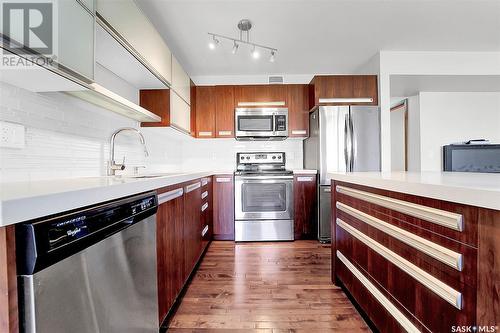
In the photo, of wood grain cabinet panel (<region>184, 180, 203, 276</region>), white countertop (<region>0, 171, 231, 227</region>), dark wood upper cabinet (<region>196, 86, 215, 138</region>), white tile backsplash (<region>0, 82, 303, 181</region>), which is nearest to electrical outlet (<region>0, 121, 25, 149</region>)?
white tile backsplash (<region>0, 82, 303, 181</region>)

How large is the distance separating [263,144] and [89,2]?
2725mm

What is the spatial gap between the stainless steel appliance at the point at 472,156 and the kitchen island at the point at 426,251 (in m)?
3.39

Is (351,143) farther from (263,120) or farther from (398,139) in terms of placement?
(398,139)

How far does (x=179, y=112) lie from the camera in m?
2.71

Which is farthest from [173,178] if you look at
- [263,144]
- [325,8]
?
[263,144]

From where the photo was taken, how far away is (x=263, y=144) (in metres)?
3.68

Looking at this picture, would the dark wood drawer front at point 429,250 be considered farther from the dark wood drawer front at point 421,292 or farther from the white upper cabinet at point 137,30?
the white upper cabinet at point 137,30

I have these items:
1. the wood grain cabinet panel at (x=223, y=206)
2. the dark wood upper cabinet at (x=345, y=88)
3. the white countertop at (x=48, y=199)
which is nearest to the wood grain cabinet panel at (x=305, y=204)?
the wood grain cabinet panel at (x=223, y=206)

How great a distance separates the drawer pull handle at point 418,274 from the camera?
0.76m

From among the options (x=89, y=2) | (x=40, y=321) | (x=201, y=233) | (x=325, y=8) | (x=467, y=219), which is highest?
(x=325, y=8)

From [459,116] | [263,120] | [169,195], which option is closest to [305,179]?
[263,120]

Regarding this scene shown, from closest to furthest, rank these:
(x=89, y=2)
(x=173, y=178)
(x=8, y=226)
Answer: (x=8, y=226), (x=89, y=2), (x=173, y=178)

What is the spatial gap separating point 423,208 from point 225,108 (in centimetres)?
289

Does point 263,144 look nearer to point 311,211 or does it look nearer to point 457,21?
point 311,211
